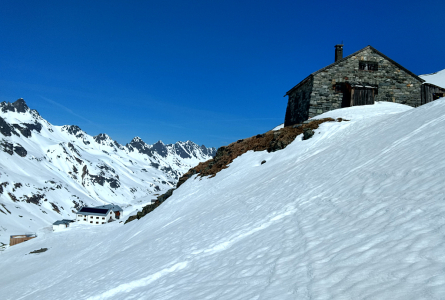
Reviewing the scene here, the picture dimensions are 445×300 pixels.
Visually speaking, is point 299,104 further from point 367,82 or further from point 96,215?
point 96,215

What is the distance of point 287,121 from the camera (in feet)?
104

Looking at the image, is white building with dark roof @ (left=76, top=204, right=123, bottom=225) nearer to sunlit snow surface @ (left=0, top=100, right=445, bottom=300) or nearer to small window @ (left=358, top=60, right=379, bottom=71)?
small window @ (left=358, top=60, right=379, bottom=71)

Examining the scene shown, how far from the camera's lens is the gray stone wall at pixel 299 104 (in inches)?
1037

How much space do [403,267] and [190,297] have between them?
340 cm

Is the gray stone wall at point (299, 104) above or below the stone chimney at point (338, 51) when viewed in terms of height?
below

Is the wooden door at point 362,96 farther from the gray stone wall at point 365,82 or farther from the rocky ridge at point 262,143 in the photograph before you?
the rocky ridge at point 262,143

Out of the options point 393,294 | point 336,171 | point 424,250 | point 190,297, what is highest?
point 336,171

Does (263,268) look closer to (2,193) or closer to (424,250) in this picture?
(424,250)

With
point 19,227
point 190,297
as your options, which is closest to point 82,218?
point 19,227

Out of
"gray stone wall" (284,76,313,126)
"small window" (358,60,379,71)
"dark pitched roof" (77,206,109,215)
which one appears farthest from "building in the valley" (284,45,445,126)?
"dark pitched roof" (77,206,109,215)

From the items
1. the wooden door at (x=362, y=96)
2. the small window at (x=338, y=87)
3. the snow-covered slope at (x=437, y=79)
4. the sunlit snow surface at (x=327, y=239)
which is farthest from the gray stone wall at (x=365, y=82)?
the snow-covered slope at (x=437, y=79)

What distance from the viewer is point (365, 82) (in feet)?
83.8

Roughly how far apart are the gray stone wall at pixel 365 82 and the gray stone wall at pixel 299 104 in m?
0.89

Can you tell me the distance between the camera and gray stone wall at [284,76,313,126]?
2634 cm
